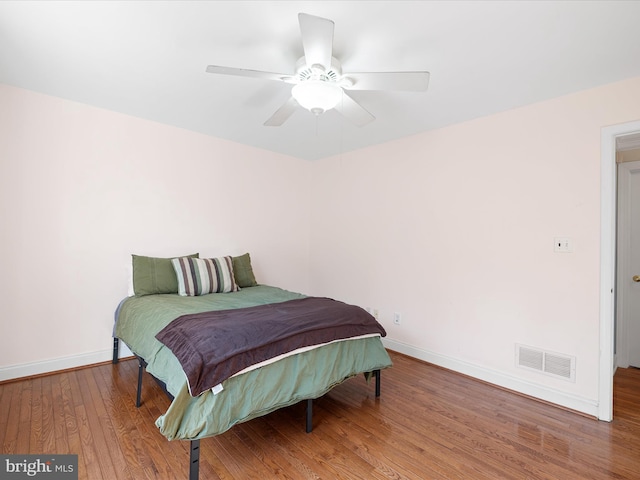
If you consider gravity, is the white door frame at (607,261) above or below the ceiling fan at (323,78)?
below

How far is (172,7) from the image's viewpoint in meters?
1.61

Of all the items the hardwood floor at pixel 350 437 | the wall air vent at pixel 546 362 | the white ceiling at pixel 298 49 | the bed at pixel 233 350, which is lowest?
the hardwood floor at pixel 350 437

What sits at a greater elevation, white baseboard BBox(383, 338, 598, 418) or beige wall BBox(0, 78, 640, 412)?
beige wall BBox(0, 78, 640, 412)

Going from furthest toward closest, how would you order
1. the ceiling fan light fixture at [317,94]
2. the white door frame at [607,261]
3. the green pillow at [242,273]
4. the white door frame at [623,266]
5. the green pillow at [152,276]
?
the green pillow at [242,273] → the white door frame at [623,266] → the green pillow at [152,276] → the white door frame at [607,261] → the ceiling fan light fixture at [317,94]

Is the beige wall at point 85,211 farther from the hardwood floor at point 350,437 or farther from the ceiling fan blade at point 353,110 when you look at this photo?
the ceiling fan blade at point 353,110

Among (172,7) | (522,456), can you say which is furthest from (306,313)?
(172,7)

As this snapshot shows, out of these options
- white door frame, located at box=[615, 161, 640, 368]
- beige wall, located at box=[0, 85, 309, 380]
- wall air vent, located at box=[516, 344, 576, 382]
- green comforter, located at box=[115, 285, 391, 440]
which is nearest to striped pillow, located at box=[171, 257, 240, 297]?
green comforter, located at box=[115, 285, 391, 440]

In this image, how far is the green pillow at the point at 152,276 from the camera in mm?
2826

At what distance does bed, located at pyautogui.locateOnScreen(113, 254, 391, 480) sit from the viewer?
1543mm

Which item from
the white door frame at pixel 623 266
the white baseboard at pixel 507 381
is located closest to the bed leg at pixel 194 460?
the white baseboard at pixel 507 381

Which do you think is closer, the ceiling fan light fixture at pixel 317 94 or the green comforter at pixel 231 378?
the green comforter at pixel 231 378

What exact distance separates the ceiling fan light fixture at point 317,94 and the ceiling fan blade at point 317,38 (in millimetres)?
94

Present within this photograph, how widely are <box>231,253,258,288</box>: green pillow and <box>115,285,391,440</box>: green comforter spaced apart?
610 millimetres

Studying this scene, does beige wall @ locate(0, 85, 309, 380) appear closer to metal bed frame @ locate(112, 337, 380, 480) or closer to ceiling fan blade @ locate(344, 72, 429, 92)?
metal bed frame @ locate(112, 337, 380, 480)
